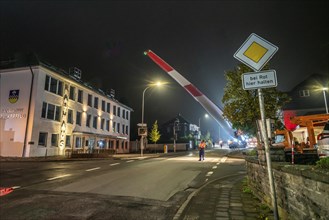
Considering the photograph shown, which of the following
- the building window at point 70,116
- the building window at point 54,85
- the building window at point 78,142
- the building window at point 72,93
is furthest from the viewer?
the building window at point 72,93

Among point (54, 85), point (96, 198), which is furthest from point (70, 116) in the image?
point (96, 198)

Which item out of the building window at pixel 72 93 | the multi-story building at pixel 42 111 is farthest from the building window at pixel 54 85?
the building window at pixel 72 93

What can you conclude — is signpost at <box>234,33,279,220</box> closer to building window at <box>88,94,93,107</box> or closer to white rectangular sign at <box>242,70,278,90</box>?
white rectangular sign at <box>242,70,278,90</box>

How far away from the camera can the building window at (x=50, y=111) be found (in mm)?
26686

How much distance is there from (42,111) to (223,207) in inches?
1009

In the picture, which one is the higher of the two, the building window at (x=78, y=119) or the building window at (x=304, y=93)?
the building window at (x=304, y=93)

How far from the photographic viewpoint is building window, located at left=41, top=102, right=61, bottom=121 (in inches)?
1051

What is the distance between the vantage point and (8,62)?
28453mm

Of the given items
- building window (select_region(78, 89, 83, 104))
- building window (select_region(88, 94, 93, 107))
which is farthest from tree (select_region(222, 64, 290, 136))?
building window (select_region(88, 94, 93, 107))

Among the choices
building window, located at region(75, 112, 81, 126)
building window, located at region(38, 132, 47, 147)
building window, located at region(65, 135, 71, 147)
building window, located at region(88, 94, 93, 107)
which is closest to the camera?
building window, located at region(38, 132, 47, 147)

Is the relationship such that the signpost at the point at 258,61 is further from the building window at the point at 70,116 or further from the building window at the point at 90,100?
the building window at the point at 90,100

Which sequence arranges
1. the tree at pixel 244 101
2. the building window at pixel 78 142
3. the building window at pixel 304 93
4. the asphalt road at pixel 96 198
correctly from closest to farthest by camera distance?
the asphalt road at pixel 96 198 → the tree at pixel 244 101 → the building window at pixel 78 142 → the building window at pixel 304 93

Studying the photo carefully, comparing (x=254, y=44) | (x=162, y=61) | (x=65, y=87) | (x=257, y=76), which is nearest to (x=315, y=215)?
(x=257, y=76)

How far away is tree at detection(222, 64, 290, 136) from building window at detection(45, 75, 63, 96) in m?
21.8
